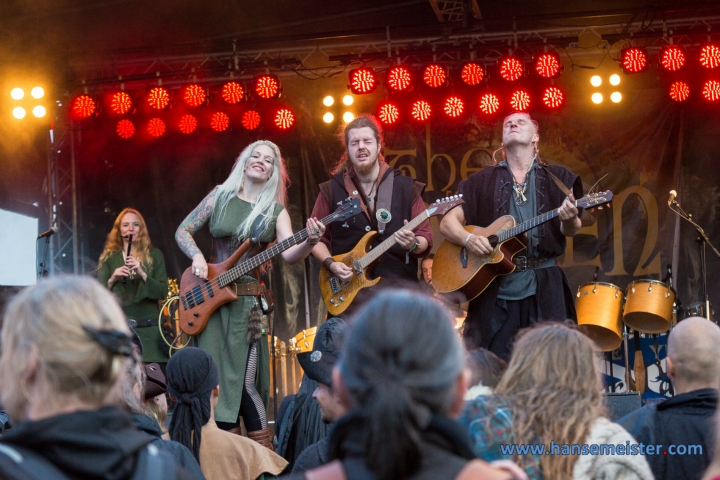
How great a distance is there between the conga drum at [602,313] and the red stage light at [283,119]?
407 centimetres

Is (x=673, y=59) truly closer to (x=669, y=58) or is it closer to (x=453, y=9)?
(x=669, y=58)

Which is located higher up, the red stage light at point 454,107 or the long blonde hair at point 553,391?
the red stage light at point 454,107

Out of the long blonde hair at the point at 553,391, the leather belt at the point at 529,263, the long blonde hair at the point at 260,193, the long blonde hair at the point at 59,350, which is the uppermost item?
the long blonde hair at the point at 260,193

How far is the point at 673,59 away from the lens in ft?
29.6

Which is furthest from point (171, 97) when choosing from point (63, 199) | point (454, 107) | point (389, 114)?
point (454, 107)

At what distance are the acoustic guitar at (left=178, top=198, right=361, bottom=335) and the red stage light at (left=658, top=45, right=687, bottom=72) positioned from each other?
4820 millimetres

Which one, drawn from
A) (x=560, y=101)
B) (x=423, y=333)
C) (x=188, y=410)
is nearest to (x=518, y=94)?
(x=560, y=101)

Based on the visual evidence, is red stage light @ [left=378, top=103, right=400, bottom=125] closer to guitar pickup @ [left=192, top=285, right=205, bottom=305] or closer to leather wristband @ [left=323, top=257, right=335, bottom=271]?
leather wristband @ [left=323, top=257, right=335, bottom=271]

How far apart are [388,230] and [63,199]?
5618 millimetres

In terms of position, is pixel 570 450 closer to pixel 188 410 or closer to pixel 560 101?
pixel 188 410

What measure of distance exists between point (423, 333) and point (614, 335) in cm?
655

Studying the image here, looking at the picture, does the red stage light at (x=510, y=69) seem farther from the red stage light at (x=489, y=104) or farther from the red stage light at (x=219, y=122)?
the red stage light at (x=219, y=122)

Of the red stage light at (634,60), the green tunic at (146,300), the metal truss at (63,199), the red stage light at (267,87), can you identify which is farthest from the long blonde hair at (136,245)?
the red stage light at (634,60)

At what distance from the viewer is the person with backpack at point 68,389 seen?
1.65m
